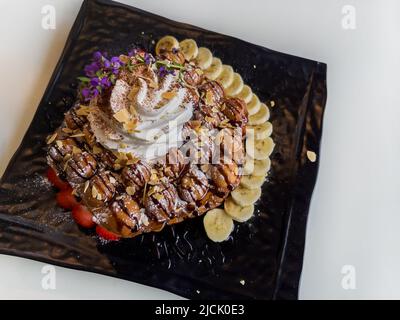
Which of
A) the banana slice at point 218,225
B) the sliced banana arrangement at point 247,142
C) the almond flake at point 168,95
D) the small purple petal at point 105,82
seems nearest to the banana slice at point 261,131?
the sliced banana arrangement at point 247,142

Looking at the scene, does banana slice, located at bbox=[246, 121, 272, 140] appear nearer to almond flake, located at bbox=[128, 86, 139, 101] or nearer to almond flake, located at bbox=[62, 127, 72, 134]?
almond flake, located at bbox=[128, 86, 139, 101]

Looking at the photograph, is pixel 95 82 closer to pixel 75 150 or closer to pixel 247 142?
pixel 75 150

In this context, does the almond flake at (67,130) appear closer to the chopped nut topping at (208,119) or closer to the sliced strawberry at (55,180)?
the sliced strawberry at (55,180)

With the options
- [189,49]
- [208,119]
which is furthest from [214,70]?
[208,119]

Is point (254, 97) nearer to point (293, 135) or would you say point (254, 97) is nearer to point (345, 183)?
point (293, 135)

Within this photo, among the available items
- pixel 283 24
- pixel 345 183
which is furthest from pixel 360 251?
pixel 283 24

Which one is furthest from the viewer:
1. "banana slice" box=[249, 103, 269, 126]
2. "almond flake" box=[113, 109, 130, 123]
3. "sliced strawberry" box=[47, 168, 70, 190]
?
"banana slice" box=[249, 103, 269, 126]

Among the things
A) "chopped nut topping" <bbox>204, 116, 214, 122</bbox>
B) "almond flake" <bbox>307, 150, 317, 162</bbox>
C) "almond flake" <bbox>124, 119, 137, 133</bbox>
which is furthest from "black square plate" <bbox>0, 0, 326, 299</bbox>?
"almond flake" <bbox>124, 119, 137, 133</bbox>
